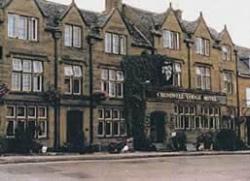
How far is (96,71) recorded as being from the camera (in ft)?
128

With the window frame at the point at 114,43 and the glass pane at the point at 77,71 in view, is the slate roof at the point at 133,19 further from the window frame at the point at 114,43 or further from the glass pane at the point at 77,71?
the glass pane at the point at 77,71

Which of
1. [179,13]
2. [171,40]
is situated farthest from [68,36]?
[179,13]

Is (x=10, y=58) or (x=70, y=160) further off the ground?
(x=10, y=58)

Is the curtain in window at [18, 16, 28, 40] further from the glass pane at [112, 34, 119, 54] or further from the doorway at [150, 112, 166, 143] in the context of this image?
the doorway at [150, 112, 166, 143]

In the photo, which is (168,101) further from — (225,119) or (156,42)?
(225,119)

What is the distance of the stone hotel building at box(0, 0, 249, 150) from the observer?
34844mm

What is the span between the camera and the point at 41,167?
22672 millimetres

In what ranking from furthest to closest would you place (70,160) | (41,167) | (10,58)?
(10,58)
(70,160)
(41,167)

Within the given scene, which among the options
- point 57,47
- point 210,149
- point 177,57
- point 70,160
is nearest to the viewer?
point 70,160

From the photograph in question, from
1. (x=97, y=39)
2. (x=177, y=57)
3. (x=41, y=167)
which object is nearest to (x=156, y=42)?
(x=177, y=57)

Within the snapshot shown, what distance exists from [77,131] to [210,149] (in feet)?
35.8

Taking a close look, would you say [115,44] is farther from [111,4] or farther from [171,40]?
[171,40]

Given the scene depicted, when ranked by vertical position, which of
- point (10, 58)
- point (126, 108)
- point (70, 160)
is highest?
point (10, 58)

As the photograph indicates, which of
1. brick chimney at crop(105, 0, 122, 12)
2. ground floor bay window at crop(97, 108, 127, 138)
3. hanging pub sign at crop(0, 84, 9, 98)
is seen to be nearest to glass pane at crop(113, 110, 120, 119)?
ground floor bay window at crop(97, 108, 127, 138)
